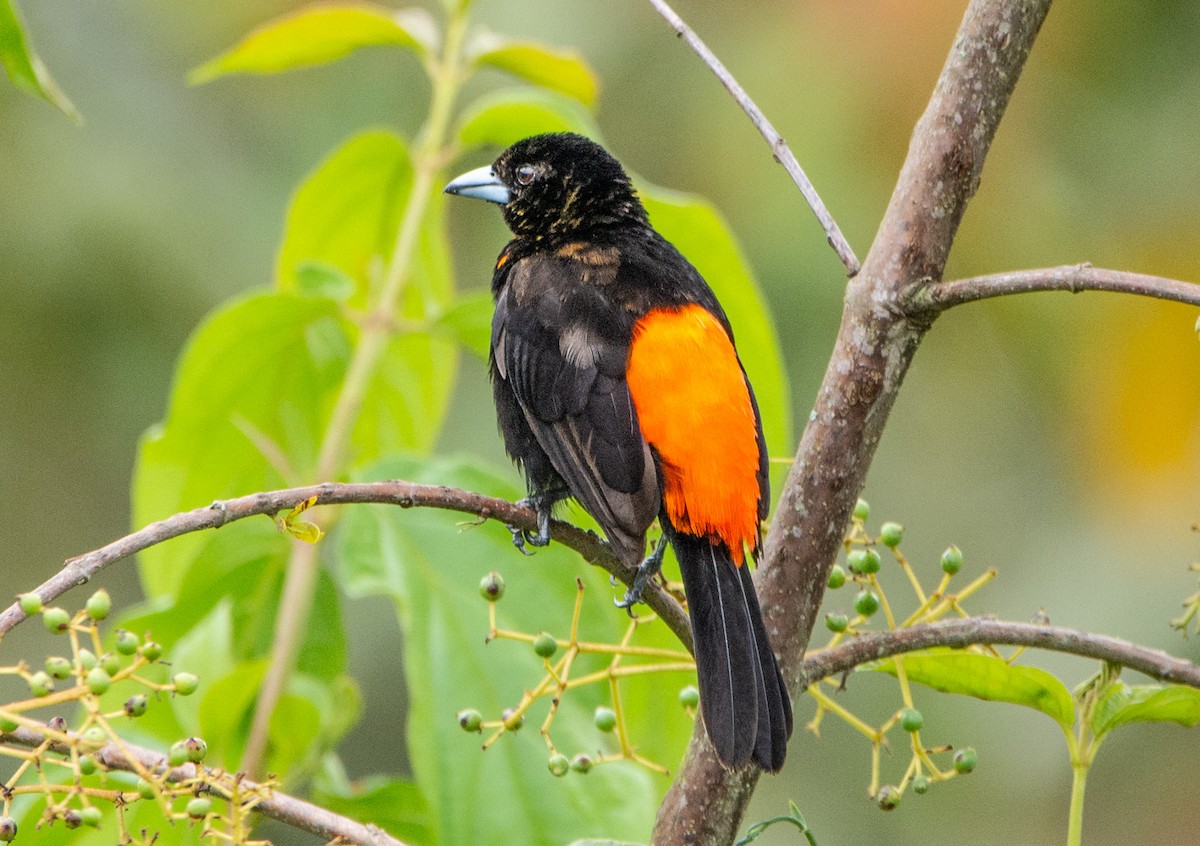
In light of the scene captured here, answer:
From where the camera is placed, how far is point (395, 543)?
252 cm

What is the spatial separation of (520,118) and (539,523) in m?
1.13

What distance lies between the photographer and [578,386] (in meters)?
2.74

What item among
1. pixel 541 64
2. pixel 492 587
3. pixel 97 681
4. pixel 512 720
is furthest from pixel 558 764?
pixel 541 64

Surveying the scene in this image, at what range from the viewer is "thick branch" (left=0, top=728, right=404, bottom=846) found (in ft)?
5.18

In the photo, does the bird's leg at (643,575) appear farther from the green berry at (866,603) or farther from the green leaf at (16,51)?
the green leaf at (16,51)

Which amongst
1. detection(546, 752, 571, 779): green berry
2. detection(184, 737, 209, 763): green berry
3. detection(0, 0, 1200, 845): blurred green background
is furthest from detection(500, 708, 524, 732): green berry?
detection(0, 0, 1200, 845): blurred green background

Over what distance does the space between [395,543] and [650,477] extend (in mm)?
490

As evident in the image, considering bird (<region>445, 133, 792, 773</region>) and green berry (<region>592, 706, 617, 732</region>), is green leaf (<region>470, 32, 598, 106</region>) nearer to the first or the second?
bird (<region>445, 133, 792, 773</region>)

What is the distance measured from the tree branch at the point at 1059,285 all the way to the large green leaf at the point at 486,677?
2.84ft

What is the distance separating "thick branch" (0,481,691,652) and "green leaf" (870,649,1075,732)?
347 millimetres

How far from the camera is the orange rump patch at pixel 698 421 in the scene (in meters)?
2.55

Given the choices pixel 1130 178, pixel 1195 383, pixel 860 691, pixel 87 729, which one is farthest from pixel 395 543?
pixel 1130 178

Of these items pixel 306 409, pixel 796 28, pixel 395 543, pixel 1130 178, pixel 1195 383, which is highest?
pixel 796 28

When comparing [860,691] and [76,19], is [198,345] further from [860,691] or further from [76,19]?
[76,19]
